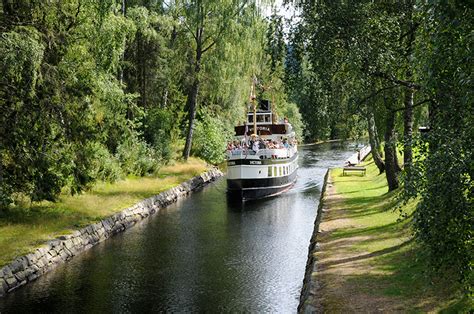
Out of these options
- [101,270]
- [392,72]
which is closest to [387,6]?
[392,72]

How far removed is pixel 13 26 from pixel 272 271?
11.0 meters

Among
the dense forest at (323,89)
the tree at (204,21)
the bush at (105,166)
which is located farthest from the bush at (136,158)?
the tree at (204,21)

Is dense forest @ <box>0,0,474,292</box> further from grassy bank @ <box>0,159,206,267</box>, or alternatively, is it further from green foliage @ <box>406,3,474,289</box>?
grassy bank @ <box>0,159,206,267</box>

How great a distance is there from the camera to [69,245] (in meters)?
17.7

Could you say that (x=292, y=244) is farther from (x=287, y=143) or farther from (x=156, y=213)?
(x=287, y=143)

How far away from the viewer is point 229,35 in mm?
35469

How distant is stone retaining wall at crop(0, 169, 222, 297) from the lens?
1450 centimetres

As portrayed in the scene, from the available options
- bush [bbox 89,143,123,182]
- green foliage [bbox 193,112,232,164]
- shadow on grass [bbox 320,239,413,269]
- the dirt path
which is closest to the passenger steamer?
bush [bbox 89,143,123,182]

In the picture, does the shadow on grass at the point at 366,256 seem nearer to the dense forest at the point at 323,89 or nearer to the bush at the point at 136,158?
the dense forest at the point at 323,89

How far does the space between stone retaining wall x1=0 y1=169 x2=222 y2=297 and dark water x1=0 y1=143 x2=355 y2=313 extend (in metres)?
0.31

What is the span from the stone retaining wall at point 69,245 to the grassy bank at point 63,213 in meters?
0.31

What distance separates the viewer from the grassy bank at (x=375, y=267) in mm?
9446

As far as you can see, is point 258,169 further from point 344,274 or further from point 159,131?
point 344,274

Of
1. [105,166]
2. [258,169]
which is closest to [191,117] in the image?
[258,169]
